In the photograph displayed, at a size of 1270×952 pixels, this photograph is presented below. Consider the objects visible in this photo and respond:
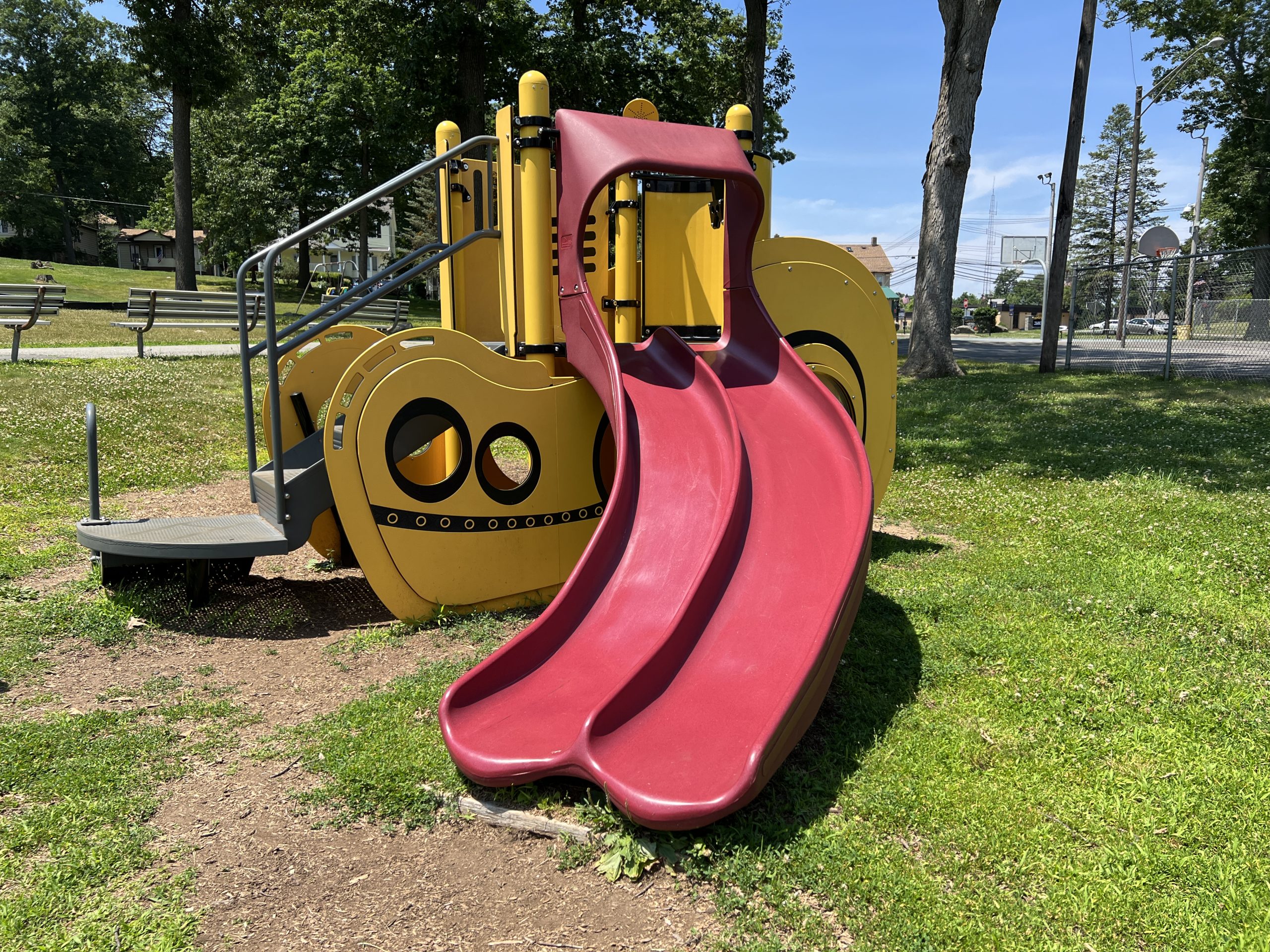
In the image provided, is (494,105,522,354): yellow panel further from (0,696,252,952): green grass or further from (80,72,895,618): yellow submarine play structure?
(0,696,252,952): green grass

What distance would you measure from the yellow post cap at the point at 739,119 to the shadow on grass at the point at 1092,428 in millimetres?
4504

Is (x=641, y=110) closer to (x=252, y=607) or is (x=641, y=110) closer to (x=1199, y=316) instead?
(x=252, y=607)

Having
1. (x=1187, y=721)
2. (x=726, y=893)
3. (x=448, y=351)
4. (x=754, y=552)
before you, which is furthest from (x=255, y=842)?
(x=1187, y=721)

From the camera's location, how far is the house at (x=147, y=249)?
7844 cm

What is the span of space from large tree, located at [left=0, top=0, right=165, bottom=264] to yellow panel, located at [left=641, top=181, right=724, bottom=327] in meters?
56.9

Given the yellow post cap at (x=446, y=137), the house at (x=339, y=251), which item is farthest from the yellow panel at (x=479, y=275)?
the house at (x=339, y=251)

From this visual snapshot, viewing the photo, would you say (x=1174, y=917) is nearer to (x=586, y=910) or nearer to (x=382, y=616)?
(x=586, y=910)

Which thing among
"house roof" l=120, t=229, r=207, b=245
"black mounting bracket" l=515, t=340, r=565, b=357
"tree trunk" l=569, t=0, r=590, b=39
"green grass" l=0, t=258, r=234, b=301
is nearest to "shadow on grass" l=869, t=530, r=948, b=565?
"black mounting bracket" l=515, t=340, r=565, b=357

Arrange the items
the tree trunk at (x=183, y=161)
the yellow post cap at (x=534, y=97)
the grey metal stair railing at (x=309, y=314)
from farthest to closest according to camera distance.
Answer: the tree trunk at (x=183, y=161) → the yellow post cap at (x=534, y=97) → the grey metal stair railing at (x=309, y=314)

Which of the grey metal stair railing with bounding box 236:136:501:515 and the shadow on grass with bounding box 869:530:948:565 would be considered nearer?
the grey metal stair railing with bounding box 236:136:501:515

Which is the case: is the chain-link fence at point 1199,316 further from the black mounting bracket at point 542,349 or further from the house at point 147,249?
the house at point 147,249

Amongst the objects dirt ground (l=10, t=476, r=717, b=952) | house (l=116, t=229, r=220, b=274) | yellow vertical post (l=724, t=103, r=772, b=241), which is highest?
house (l=116, t=229, r=220, b=274)

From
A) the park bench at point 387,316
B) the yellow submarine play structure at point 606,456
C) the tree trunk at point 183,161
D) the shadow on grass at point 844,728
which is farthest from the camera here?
the tree trunk at point 183,161

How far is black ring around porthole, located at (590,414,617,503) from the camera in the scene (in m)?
5.20
